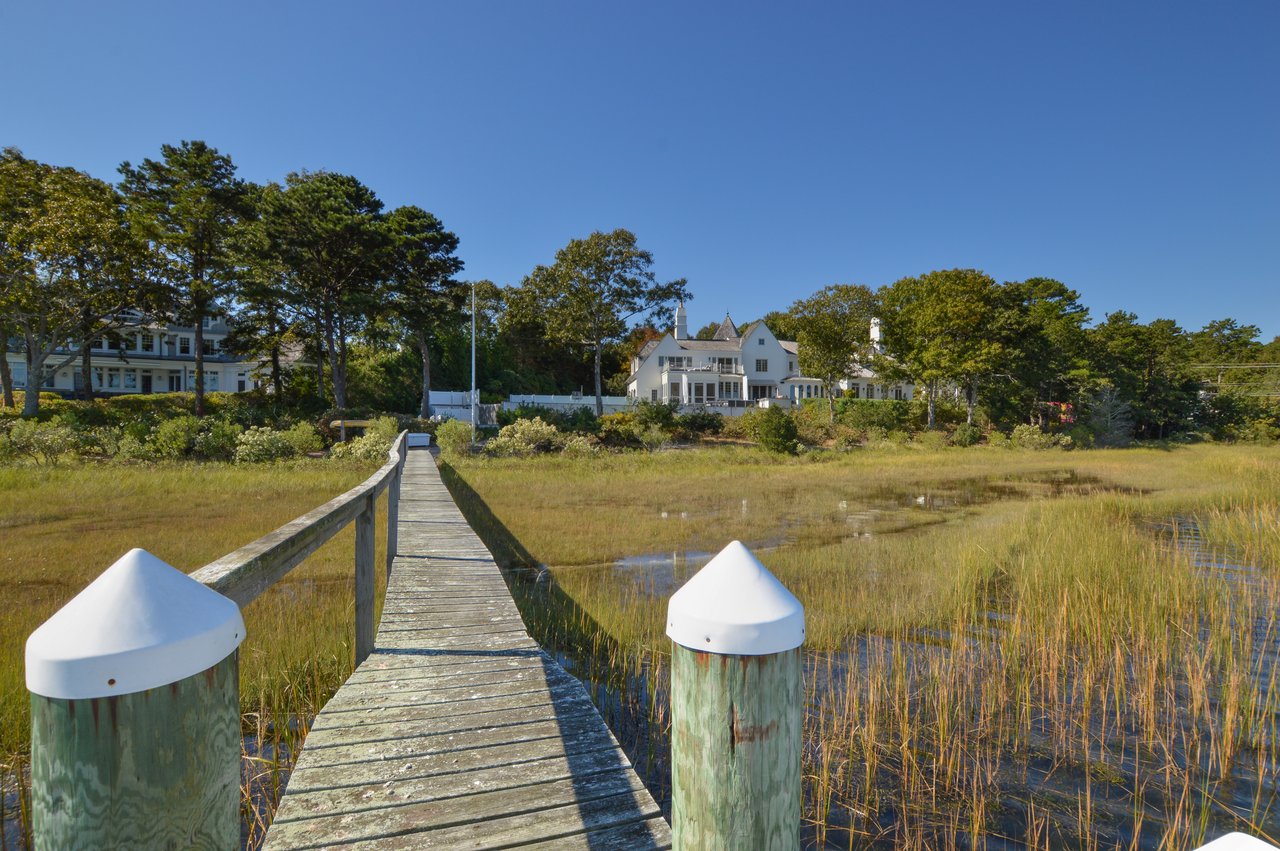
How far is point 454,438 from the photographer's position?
2486cm

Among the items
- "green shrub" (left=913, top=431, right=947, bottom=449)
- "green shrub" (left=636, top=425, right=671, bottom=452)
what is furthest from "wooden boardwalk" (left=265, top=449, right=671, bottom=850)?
→ "green shrub" (left=913, top=431, right=947, bottom=449)

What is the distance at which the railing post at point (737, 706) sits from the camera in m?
1.24

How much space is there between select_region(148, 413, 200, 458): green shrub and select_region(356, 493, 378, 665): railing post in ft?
66.2

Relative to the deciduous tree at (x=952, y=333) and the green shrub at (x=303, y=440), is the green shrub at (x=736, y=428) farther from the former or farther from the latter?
the green shrub at (x=303, y=440)

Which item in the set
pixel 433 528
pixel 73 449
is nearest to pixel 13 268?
pixel 73 449

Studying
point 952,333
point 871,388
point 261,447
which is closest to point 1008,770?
point 261,447

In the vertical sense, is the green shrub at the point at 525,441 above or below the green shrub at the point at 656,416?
below

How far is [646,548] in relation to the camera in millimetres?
10289

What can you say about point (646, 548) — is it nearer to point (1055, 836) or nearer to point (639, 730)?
point (639, 730)

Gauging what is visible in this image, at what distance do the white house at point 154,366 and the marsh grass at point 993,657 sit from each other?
4302 cm

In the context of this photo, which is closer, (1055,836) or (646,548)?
(1055,836)

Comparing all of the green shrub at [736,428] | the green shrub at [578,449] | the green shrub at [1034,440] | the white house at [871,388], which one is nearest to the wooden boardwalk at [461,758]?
the green shrub at [578,449]

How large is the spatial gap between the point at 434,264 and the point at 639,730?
34305 millimetres

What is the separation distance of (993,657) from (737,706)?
532 centimetres
